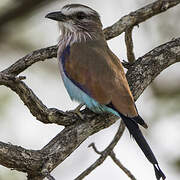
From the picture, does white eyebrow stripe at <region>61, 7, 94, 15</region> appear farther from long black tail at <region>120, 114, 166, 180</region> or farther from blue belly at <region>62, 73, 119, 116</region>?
long black tail at <region>120, 114, 166, 180</region>

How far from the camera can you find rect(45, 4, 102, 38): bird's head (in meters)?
5.46

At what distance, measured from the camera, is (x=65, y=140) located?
165 inches

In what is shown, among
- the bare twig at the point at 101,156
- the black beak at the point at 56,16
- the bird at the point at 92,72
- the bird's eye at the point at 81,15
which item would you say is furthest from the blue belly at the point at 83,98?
the bird's eye at the point at 81,15

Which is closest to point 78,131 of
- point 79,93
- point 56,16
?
point 79,93

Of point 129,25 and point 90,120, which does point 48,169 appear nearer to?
point 90,120

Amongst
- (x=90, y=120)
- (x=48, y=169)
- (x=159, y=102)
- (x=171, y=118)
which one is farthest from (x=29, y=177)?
(x=171, y=118)

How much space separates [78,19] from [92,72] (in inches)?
39.6

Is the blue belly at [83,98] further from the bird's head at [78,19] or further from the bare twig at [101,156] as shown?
the bird's head at [78,19]

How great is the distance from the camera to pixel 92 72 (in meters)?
4.79

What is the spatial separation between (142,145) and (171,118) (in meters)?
3.03

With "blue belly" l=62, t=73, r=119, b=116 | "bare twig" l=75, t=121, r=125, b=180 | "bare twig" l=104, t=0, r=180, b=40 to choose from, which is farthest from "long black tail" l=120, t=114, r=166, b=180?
"bare twig" l=104, t=0, r=180, b=40

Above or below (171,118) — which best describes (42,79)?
above

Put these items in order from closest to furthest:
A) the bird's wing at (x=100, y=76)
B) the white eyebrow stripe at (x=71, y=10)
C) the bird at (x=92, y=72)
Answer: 1. the bird at (x=92, y=72)
2. the bird's wing at (x=100, y=76)
3. the white eyebrow stripe at (x=71, y=10)

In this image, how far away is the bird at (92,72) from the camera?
444cm
